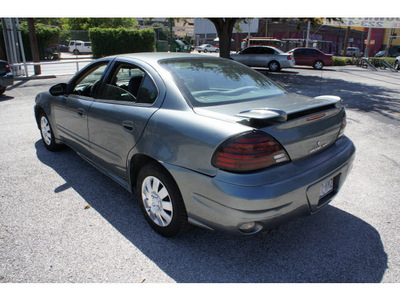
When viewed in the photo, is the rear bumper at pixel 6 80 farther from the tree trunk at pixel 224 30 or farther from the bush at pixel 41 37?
the bush at pixel 41 37

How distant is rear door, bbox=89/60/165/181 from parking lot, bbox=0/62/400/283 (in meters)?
0.53

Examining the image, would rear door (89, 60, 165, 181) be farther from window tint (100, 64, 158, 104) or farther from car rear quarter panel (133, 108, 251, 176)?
car rear quarter panel (133, 108, 251, 176)

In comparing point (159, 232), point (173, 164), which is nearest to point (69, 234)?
point (159, 232)

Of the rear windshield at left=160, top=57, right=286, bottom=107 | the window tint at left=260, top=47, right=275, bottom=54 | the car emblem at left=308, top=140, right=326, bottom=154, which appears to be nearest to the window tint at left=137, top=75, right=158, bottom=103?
the rear windshield at left=160, top=57, right=286, bottom=107

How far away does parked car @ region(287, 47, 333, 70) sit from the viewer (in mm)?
23859

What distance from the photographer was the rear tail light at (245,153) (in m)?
2.11

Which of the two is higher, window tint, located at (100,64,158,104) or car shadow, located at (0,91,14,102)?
window tint, located at (100,64,158,104)

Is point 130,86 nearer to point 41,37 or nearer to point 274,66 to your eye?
point 274,66

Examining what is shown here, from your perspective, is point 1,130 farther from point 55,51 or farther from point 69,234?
point 55,51

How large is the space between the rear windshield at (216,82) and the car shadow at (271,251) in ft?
4.06

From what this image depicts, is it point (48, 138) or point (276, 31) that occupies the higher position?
point (276, 31)

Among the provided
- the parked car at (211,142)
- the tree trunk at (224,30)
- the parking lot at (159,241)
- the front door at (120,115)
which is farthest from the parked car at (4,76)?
the tree trunk at (224,30)

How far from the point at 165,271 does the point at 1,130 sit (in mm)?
5538

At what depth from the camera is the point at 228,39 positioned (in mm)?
16531
